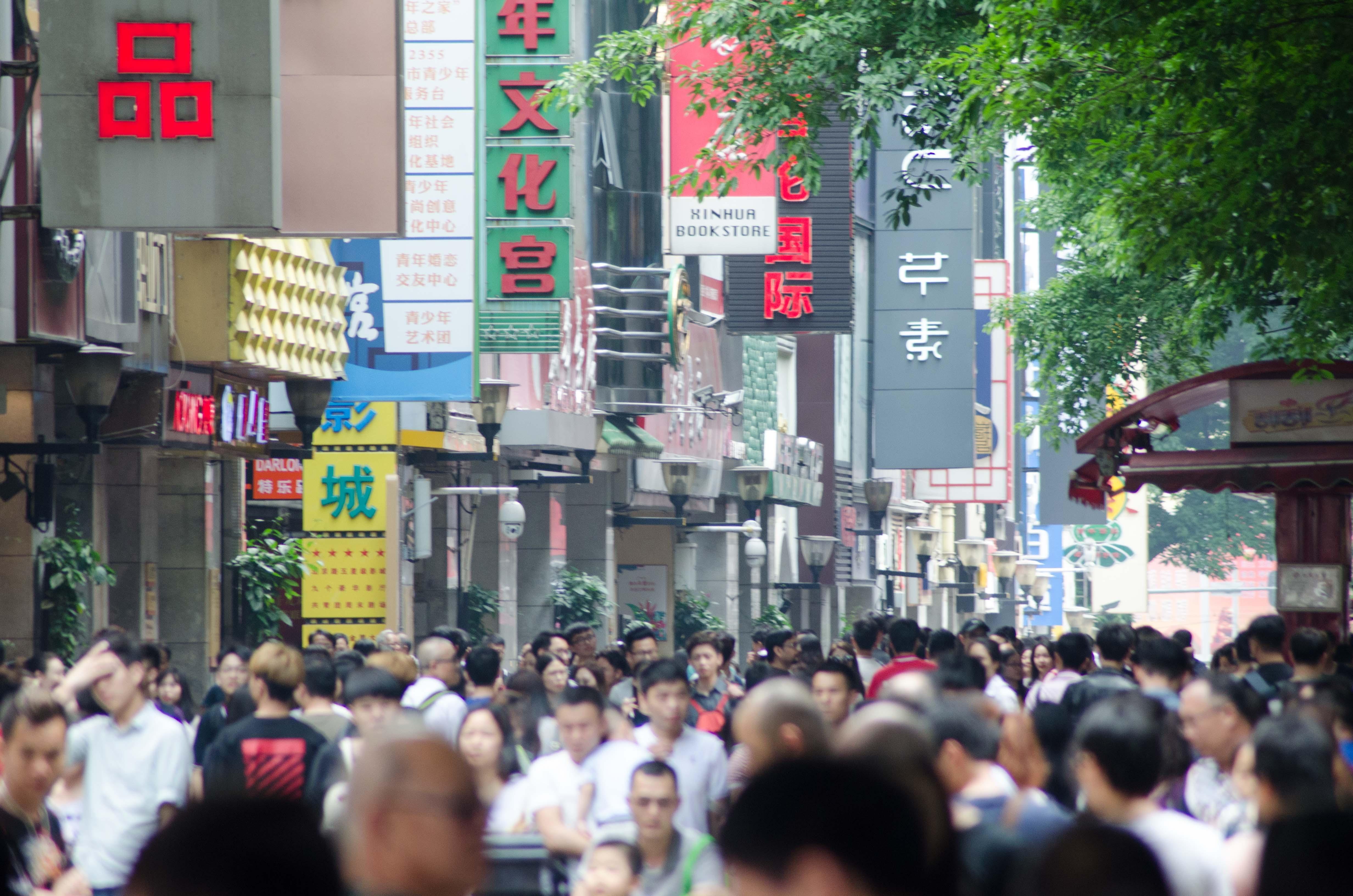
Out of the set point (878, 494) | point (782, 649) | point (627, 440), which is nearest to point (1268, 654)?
point (782, 649)

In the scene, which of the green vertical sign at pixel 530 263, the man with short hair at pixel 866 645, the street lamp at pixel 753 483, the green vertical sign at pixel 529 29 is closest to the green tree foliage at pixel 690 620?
the street lamp at pixel 753 483

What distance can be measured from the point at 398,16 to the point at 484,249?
24.3ft

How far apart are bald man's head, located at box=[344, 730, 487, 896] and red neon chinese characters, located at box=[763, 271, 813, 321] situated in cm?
2786

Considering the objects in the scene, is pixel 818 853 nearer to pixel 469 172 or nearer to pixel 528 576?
pixel 469 172

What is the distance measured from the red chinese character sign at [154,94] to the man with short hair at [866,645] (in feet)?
18.5

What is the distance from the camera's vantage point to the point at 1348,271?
10844 mm

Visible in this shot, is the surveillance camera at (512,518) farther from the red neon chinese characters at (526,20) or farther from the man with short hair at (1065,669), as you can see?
the man with short hair at (1065,669)

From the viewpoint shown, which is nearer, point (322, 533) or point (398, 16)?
point (398, 16)

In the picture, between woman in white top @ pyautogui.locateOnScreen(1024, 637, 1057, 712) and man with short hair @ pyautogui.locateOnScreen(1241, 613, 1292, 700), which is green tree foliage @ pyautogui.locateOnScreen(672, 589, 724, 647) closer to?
woman in white top @ pyautogui.locateOnScreen(1024, 637, 1057, 712)

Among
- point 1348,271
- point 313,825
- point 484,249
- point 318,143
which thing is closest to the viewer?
point 313,825

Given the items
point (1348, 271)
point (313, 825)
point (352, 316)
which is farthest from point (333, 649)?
point (313, 825)

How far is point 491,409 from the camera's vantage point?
24688 mm

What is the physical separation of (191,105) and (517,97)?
942 centimetres

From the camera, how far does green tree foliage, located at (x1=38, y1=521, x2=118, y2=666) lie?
16.4 m
